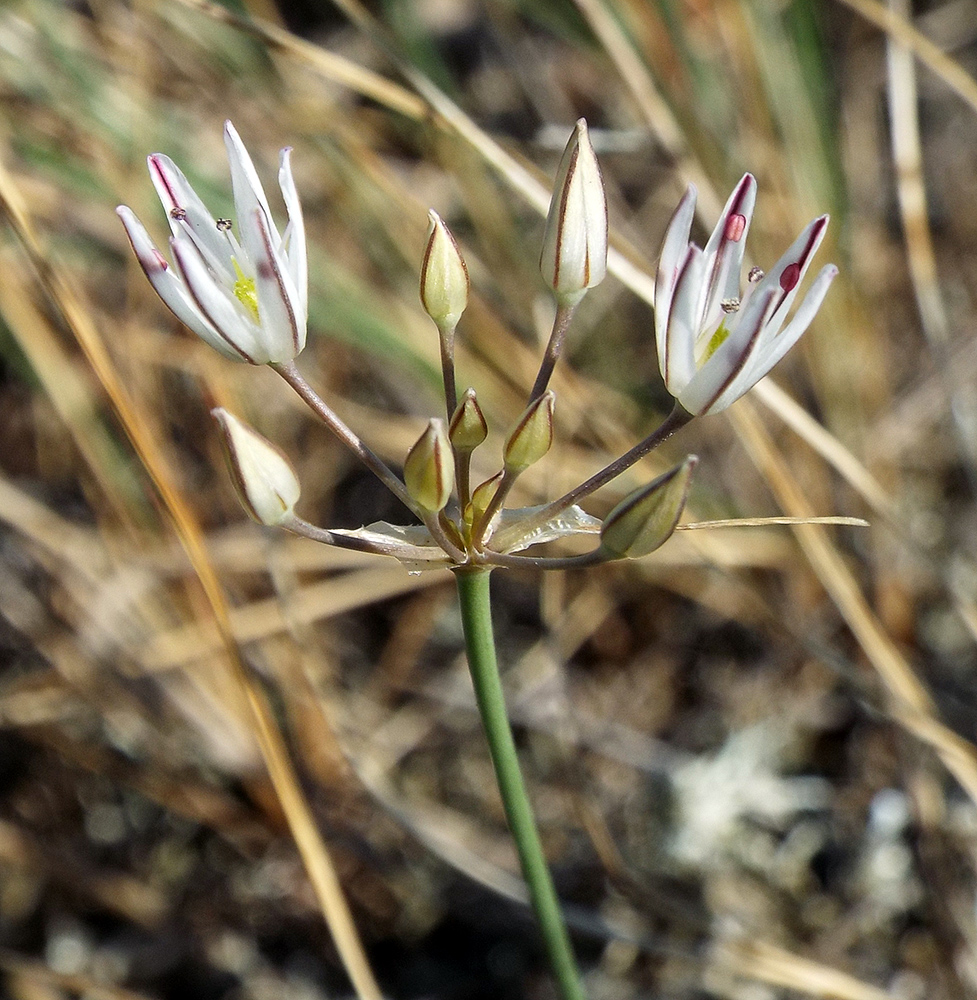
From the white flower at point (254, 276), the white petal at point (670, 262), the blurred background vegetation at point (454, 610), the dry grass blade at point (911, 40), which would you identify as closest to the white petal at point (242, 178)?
the white flower at point (254, 276)

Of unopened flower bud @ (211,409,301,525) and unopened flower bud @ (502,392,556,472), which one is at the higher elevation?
unopened flower bud @ (502,392,556,472)

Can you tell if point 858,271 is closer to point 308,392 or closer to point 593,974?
point 593,974

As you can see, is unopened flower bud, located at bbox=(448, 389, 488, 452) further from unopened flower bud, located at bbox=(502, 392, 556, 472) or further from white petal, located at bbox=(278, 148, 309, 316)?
white petal, located at bbox=(278, 148, 309, 316)

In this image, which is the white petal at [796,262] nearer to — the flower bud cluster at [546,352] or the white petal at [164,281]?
the flower bud cluster at [546,352]

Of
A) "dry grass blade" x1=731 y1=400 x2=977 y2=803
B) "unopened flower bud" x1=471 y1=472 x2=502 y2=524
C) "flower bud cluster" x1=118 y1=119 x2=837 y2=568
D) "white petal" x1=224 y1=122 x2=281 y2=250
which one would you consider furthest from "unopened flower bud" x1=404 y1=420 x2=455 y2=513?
"dry grass blade" x1=731 y1=400 x2=977 y2=803

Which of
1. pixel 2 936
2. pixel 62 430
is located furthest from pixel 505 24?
pixel 2 936

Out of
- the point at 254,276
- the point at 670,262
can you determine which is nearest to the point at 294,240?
the point at 254,276
